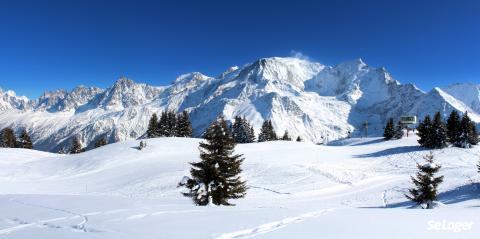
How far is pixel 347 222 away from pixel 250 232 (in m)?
3.14

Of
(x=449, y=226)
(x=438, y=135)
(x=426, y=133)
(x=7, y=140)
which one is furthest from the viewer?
(x=7, y=140)

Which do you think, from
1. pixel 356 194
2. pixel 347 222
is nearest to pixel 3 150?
pixel 356 194

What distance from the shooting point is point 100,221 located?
10.8m

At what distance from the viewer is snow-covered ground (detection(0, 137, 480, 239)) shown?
32.0 ft

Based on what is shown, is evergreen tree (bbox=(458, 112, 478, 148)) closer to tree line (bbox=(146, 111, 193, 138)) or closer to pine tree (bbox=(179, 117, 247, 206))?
pine tree (bbox=(179, 117, 247, 206))

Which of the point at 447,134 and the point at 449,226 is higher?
the point at 447,134

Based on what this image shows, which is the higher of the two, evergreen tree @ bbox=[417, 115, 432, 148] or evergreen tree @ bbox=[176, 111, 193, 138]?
evergreen tree @ bbox=[176, 111, 193, 138]

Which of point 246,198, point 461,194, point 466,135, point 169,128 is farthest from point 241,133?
point 461,194

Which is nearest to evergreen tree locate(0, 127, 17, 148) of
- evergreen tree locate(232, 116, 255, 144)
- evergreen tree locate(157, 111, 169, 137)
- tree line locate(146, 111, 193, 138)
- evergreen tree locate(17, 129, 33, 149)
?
evergreen tree locate(17, 129, 33, 149)

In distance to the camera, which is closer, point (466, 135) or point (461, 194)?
point (461, 194)

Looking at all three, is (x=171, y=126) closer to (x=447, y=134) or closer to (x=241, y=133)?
(x=241, y=133)

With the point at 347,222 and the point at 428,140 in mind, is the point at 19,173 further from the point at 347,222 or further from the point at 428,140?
the point at 428,140

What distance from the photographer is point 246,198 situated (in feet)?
113

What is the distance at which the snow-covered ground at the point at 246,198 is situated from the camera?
32.0ft
